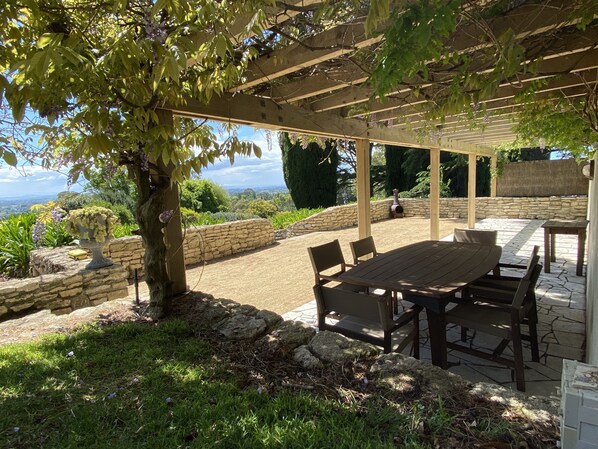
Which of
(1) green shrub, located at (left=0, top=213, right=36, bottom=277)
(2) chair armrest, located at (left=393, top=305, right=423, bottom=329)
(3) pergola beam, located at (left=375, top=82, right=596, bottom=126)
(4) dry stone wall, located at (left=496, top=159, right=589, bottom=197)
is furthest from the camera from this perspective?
(4) dry stone wall, located at (left=496, top=159, right=589, bottom=197)

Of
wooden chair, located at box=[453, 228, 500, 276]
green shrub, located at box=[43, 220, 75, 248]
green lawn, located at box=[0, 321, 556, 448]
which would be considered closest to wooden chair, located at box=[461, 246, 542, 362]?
wooden chair, located at box=[453, 228, 500, 276]

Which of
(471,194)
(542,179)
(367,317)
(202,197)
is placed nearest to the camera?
(367,317)

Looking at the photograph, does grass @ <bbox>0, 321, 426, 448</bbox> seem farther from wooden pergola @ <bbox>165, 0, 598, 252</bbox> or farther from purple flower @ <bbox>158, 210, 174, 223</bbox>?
wooden pergola @ <bbox>165, 0, 598, 252</bbox>

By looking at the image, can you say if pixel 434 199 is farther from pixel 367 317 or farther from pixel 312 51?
pixel 367 317

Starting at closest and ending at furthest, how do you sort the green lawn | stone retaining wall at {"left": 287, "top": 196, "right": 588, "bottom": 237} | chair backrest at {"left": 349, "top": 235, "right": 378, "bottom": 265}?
the green lawn
chair backrest at {"left": 349, "top": 235, "right": 378, "bottom": 265}
stone retaining wall at {"left": 287, "top": 196, "right": 588, "bottom": 237}

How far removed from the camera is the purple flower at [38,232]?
209 inches

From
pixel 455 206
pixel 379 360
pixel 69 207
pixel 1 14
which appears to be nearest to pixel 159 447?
pixel 379 360

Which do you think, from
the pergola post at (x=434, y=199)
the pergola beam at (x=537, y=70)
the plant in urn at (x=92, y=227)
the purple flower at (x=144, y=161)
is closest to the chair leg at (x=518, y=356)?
the pergola beam at (x=537, y=70)

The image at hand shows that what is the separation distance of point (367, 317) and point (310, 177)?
1330 cm

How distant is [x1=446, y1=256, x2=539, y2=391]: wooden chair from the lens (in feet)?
7.30

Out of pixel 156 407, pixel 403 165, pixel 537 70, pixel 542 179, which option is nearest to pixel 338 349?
pixel 156 407

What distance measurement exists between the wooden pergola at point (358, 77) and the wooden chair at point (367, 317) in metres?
1.21

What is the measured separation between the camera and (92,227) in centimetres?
402

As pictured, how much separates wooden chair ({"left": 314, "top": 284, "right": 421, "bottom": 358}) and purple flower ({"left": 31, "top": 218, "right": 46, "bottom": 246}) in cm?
509
